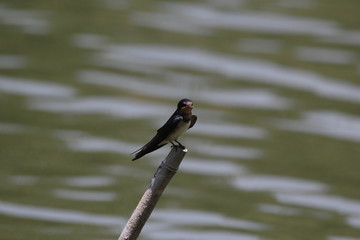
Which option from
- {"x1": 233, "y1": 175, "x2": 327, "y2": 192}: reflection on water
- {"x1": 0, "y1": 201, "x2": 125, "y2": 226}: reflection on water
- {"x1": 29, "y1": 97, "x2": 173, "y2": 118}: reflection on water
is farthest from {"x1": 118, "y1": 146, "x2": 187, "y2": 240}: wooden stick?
{"x1": 29, "y1": 97, "x2": 173, "y2": 118}: reflection on water

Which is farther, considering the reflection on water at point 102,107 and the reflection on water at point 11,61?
the reflection on water at point 11,61

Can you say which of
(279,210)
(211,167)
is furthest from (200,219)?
(211,167)

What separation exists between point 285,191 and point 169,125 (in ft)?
12.3

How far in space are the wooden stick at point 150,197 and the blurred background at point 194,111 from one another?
255 centimetres

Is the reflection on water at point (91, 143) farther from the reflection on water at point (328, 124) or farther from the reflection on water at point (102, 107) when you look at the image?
the reflection on water at point (328, 124)

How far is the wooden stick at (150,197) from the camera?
4332 millimetres

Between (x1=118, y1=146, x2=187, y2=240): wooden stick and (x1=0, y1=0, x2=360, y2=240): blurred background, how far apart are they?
255cm

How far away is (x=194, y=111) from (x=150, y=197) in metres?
5.25

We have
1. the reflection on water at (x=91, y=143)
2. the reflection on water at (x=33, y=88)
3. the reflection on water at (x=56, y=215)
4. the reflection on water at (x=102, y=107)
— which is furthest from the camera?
the reflection on water at (x=33, y=88)

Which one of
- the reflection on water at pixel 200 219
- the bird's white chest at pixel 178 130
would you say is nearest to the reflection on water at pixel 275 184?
the reflection on water at pixel 200 219

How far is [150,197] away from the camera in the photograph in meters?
4.32

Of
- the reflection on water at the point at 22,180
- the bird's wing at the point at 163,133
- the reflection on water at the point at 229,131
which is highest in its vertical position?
the reflection on water at the point at 229,131

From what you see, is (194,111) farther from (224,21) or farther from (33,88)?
(224,21)

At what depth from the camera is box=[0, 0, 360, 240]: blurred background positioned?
24.4 ft
